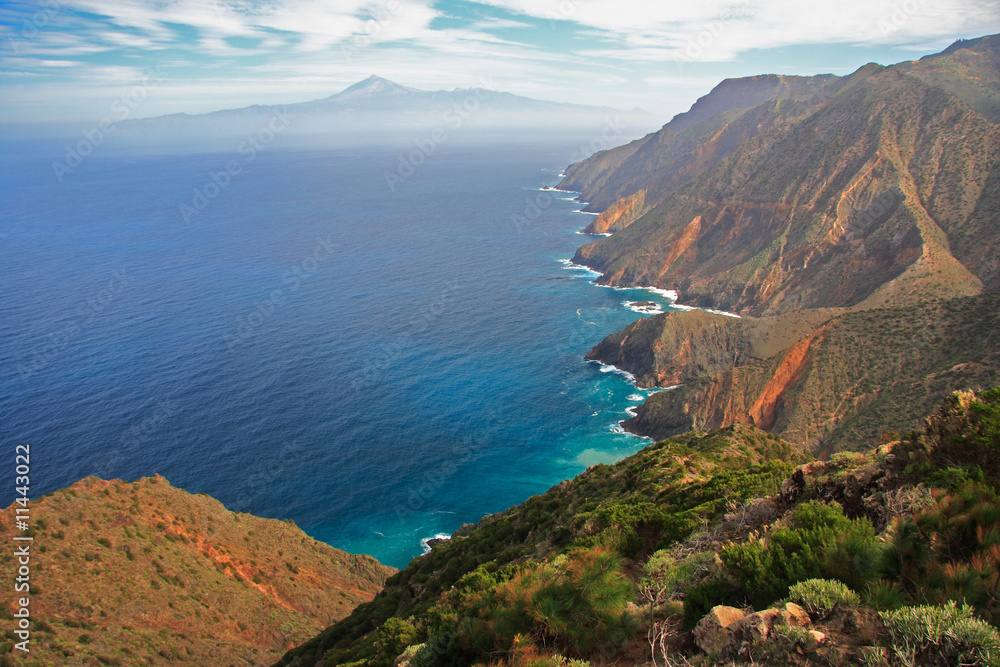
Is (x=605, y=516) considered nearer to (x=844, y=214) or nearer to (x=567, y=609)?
(x=567, y=609)

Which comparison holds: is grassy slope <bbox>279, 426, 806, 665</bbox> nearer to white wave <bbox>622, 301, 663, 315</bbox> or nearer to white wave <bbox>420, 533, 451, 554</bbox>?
white wave <bbox>420, 533, 451, 554</bbox>

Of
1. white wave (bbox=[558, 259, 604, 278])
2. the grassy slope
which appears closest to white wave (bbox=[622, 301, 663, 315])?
white wave (bbox=[558, 259, 604, 278])

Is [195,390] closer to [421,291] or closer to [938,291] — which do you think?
[421,291]

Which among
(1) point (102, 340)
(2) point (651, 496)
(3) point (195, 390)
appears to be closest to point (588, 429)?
(2) point (651, 496)

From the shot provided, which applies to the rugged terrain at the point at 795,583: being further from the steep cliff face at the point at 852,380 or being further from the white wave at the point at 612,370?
the white wave at the point at 612,370

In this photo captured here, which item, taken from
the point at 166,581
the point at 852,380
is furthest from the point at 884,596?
the point at 852,380

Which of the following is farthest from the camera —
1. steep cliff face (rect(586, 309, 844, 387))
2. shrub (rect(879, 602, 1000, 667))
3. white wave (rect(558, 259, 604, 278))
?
white wave (rect(558, 259, 604, 278))

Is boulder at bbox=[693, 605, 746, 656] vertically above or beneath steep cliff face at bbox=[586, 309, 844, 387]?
above
